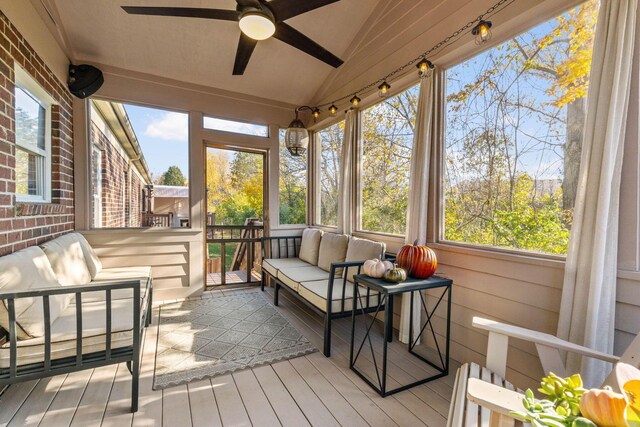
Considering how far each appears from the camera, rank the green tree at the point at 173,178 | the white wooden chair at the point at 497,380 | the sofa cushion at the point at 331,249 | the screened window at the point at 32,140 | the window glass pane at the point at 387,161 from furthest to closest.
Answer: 1. the green tree at the point at 173,178
2. the sofa cushion at the point at 331,249
3. the window glass pane at the point at 387,161
4. the screened window at the point at 32,140
5. the white wooden chair at the point at 497,380

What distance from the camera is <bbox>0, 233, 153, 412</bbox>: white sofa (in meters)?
1.54

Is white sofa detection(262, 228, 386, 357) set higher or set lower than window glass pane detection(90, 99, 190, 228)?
lower

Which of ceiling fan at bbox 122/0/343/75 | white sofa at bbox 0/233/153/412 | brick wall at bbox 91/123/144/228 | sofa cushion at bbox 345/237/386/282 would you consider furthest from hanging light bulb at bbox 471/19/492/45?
brick wall at bbox 91/123/144/228

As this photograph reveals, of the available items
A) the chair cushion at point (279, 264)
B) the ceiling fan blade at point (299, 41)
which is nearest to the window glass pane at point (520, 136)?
the ceiling fan blade at point (299, 41)

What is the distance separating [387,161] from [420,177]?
0.75m

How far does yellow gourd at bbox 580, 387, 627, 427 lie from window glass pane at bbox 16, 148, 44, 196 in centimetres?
345

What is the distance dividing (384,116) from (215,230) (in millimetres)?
2912

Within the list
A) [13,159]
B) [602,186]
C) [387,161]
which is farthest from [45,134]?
[602,186]

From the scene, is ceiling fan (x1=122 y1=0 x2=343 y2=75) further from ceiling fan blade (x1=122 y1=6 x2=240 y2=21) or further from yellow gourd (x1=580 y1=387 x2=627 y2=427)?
yellow gourd (x1=580 y1=387 x2=627 y2=427)

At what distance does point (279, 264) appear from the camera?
379 centimetres

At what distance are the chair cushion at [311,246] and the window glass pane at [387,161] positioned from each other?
72 centimetres

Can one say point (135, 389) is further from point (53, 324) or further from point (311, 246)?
point (311, 246)

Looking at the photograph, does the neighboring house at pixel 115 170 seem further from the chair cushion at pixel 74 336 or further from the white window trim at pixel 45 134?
the chair cushion at pixel 74 336

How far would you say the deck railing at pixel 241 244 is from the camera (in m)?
4.39
